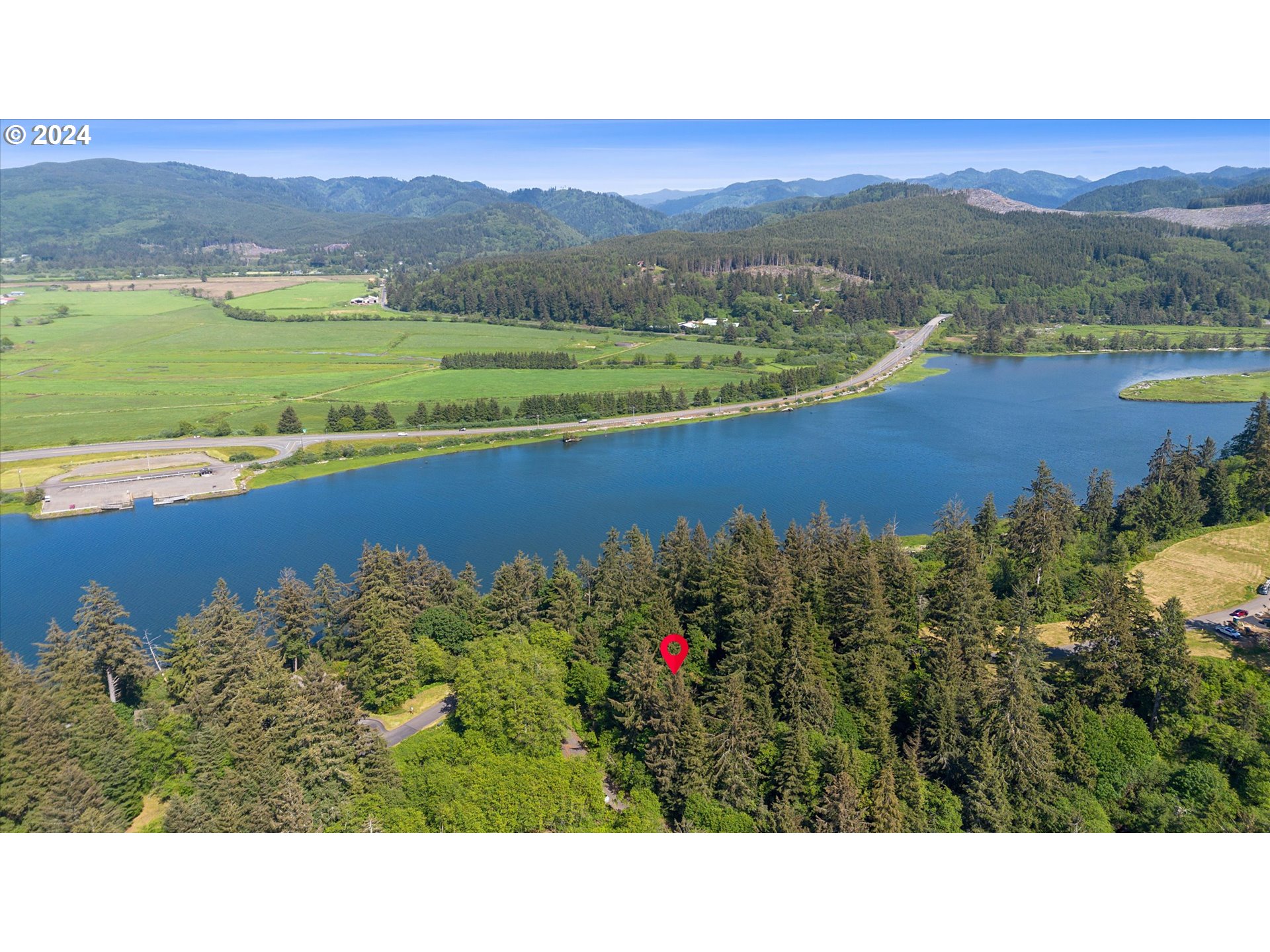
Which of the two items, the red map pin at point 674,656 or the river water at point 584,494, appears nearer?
the red map pin at point 674,656

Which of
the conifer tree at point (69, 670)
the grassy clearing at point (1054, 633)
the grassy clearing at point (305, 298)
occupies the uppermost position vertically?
the grassy clearing at point (305, 298)

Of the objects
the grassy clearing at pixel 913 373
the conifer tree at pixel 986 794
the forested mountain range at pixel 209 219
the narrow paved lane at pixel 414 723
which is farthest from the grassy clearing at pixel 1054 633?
the forested mountain range at pixel 209 219

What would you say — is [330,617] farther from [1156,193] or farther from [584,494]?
[1156,193]

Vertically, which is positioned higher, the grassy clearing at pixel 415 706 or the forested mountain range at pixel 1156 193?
the forested mountain range at pixel 1156 193

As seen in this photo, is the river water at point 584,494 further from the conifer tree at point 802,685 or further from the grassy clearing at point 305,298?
the grassy clearing at point 305,298

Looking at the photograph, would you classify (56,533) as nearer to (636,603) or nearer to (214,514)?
(214,514)

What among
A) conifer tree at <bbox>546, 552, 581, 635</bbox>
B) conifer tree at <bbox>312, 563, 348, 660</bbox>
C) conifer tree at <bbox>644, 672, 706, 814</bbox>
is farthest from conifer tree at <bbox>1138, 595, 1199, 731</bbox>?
conifer tree at <bbox>312, 563, 348, 660</bbox>

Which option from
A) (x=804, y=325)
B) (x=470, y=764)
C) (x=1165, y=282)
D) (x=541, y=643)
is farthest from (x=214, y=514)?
(x=1165, y=282)
